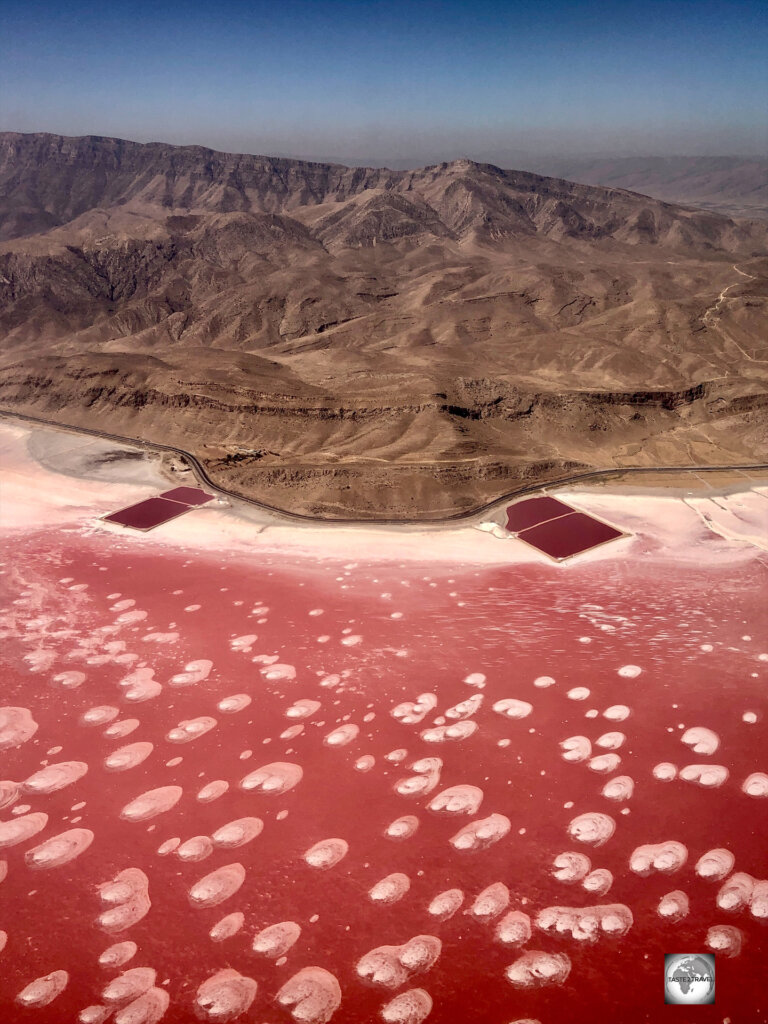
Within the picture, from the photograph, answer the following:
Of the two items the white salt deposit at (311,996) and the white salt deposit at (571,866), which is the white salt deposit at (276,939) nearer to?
the white salt deposit at (311,996)

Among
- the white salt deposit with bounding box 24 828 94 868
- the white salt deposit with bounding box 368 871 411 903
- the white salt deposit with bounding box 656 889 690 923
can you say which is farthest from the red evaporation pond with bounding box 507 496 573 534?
the white salt deposit with bounding box 24 828 94 868

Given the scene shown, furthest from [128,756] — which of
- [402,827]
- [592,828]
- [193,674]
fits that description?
[592,828]

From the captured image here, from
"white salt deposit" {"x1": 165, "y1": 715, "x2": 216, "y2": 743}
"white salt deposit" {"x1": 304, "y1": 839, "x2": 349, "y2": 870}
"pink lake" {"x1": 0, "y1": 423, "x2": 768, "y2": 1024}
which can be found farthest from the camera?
"white salt deposit" {"x1": 165, "y1": 715, "x2": 216, "y2": 743}

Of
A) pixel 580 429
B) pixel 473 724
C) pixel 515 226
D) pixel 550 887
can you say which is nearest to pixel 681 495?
pixel 580 429

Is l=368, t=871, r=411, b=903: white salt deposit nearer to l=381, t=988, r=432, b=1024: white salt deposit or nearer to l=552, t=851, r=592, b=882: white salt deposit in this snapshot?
l=381, t=988, r=432, b=1024: white salt deposit

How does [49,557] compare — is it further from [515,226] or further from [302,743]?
[515,226]

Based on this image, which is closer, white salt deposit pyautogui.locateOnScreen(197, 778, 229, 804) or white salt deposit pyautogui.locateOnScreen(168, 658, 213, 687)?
white salt deposit pyautogui.locateOnScreen(197, 778, 229, 804)
